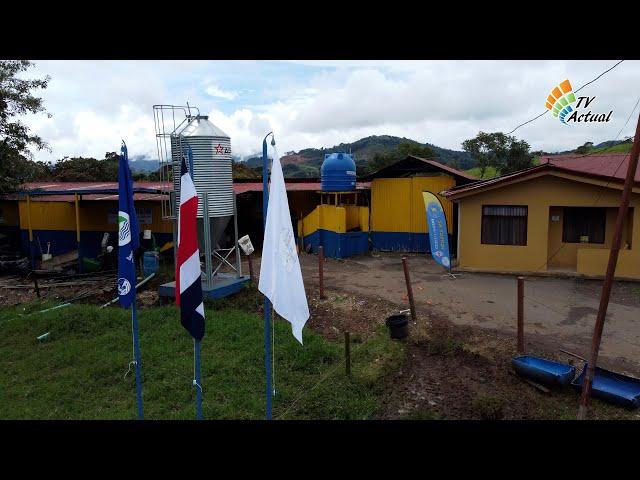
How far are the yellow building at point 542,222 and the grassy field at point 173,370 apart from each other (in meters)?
7.88

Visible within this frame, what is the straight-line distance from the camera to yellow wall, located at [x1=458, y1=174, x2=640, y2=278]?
14242 millimetres

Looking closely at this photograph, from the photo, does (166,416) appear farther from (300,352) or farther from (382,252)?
(382,252)

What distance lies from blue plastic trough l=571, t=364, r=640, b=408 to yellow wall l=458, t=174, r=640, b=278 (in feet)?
27.2

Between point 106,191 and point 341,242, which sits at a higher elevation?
point 106,191

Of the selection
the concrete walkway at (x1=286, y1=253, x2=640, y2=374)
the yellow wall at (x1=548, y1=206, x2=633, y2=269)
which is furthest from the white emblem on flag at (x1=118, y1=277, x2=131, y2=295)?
the yellow wall at (x1=548, y1=206, x2=633, y2=269)

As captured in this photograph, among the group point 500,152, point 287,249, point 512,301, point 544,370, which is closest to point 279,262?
point 287,249

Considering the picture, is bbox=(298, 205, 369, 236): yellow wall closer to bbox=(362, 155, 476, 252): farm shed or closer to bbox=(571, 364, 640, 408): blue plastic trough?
bbox=(362, 155, 476, 252): farm shed

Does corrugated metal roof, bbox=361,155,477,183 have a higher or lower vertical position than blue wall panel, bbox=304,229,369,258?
higher

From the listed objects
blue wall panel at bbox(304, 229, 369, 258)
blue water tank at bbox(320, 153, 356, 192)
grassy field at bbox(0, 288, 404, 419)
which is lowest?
grassy field at bbox(0, 288, 404, 419)

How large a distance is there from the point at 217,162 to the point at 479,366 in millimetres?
8341

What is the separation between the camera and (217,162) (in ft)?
40.6

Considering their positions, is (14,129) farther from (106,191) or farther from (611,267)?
(611,267)

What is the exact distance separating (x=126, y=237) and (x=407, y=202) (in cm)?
1518

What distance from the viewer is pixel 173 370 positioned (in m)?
8.40
